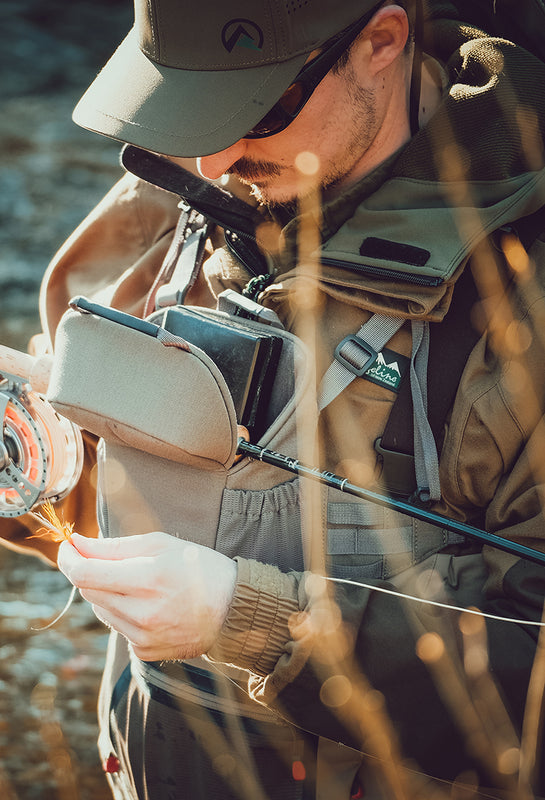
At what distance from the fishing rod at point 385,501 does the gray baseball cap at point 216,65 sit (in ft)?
1.86

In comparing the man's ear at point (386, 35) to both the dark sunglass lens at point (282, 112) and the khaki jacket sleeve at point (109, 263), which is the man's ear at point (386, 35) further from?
the khaki jacket sleeve at point (109, 263)

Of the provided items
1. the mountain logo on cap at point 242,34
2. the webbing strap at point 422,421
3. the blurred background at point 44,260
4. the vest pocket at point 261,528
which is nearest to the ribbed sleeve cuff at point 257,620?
the vest pocket at point 261,528

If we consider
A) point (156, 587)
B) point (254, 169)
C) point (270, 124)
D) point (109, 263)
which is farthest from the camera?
point (109, 263)

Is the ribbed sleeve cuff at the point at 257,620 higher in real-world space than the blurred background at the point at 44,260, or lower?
lower

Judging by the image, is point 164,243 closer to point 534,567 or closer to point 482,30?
point 482,30

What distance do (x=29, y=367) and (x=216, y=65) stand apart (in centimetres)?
72

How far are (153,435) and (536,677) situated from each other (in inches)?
30.5

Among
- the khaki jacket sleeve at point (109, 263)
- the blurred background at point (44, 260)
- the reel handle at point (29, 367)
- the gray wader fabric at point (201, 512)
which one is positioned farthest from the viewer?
the blurred background at point (44, 260)

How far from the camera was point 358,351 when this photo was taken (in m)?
1.78

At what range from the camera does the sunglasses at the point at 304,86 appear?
71.1 inches

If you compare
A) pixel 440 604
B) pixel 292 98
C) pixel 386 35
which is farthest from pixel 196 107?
pixel 440 604

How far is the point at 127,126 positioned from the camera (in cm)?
177

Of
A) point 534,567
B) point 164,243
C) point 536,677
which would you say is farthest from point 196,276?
point 536,677

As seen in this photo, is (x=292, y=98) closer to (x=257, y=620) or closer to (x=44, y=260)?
(x=257, y=620)
